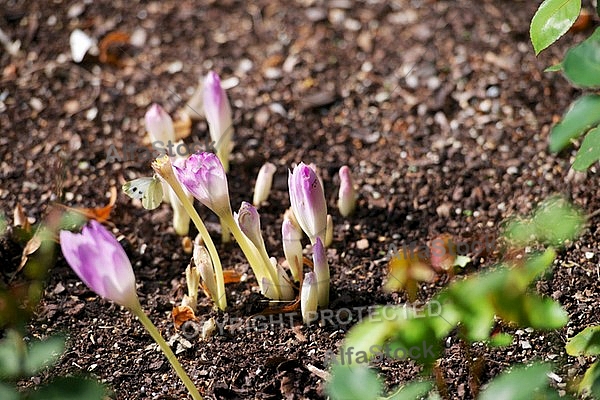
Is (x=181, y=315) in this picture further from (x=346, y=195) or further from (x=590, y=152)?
(x=590, y=152)

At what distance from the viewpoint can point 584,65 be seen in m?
1.34

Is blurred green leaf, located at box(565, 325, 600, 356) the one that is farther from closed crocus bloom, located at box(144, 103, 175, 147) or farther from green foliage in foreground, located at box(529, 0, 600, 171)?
closed crocus bloom, located at box(144, 103, 175, 147)

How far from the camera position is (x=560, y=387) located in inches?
64.3

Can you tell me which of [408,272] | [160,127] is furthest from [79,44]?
[408,272]

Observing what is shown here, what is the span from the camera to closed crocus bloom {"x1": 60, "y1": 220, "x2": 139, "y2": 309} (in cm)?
135

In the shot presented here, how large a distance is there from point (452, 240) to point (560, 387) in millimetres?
496

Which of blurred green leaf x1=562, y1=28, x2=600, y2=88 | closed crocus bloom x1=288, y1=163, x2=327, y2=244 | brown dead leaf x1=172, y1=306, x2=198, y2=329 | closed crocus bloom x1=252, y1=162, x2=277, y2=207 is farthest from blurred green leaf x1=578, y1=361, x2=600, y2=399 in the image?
closed crocus bloom x1=252, y1=162, x2=277, y2=207

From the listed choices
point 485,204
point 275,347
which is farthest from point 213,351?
point 485,204

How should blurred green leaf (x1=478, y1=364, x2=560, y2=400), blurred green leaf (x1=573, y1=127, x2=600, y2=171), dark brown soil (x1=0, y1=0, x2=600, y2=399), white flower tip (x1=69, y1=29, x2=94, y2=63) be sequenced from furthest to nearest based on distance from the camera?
white flower tip (x1=69, y1=29, x2=94, y2=63)
dark brown soil (x1=0, y1=0, x2=600, y2=399)
blurred green leaf (x1=573, y1=127, x2=600, y2=171)
blurred green leaf (x1=478, y1=364, x2=560, y2=400)

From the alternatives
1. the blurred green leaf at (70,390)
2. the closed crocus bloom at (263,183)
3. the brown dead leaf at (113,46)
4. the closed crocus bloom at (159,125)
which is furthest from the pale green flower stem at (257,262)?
the brown dead leaf at (113,46)

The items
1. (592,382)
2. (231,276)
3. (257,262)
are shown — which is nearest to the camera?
(592,382)

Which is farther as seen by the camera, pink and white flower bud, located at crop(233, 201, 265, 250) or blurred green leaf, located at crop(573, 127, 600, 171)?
A: pink and white flower bud, located at crop(233, 201, 265, 250)

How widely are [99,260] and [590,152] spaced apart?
0.81 m

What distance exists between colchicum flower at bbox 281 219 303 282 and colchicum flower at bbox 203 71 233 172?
15.3 inches
